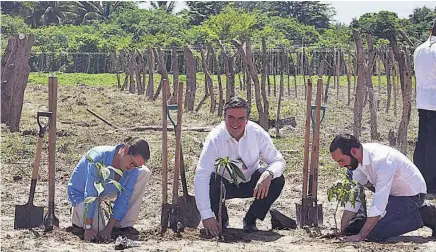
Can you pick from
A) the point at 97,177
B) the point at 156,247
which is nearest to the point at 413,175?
the point at 156,247

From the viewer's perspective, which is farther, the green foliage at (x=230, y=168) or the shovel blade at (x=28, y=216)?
the shovel blade at (x=28, y=216)

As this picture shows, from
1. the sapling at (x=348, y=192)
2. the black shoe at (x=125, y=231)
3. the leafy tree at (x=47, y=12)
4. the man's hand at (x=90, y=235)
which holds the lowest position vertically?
the black shoe at (x=125, y=231)

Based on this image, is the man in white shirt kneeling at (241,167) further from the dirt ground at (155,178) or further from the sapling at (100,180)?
the sapling at (100,180)

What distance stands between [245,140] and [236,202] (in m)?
1.60

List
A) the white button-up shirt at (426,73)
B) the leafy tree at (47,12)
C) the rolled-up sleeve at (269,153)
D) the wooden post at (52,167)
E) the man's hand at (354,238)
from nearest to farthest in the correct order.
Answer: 1. the man's hand at (354,238)
2. the wooden post at (52,167)
3. the rolled-up sleeve at (269,153)
4. the white button-up shirt at (426,73)
5. the leafy tree at (47,12)

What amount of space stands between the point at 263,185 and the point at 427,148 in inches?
91.9

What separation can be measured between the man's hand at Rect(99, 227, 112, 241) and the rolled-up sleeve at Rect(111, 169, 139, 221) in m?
0.10

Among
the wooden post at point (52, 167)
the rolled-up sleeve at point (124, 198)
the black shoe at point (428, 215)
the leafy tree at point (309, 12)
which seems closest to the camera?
the rolled-up sleeve at point (124, 198)

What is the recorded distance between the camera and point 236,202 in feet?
22.6

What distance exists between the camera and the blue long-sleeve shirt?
5016 mm

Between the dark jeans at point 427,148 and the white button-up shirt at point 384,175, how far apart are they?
1.64 meters

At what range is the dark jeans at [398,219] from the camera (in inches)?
200

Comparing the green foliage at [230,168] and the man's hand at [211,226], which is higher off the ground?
the green foliage at [230,168]

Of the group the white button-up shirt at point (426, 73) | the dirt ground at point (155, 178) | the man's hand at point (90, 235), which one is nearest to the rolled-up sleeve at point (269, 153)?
the dirt ground at point (155, 178)
